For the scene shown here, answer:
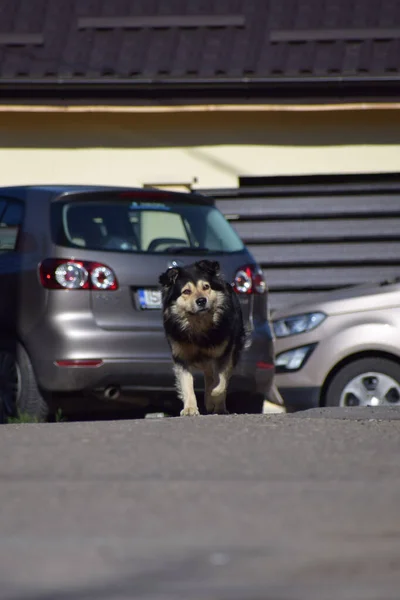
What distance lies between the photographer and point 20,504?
6.00 meters

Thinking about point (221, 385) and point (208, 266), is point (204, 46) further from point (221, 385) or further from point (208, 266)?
point (221, 385)

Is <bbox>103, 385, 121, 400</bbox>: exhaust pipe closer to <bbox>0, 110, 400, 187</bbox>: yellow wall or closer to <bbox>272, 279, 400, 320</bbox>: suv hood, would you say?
<bbox>272, 279, 400, 320</bbox>: suv hood

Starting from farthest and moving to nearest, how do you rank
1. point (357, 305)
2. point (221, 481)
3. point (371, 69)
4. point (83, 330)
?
point (371, 69), point (357, 305), point (83, 330), point (221, 481)

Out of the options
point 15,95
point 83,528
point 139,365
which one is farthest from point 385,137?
point 83,528

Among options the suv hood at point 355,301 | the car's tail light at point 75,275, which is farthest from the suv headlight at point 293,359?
the car's tail light at point 75,275

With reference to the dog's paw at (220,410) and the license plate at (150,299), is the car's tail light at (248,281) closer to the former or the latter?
the license plate at (150,299)

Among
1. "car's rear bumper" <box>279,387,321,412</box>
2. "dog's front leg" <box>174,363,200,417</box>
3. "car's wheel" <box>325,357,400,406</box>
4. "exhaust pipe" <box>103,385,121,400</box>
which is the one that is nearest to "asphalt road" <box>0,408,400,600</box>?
"dog's front leg" <box>174,363,200,417</box>

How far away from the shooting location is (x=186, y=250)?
11.3m

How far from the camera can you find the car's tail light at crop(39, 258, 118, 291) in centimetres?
1077

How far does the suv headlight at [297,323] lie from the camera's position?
12336mm

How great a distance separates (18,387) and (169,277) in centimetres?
133

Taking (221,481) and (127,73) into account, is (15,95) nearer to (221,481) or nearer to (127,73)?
(127,73)

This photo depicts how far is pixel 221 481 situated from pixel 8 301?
4.81m

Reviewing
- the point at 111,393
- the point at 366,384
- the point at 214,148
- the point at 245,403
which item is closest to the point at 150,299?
the point at 111,393
